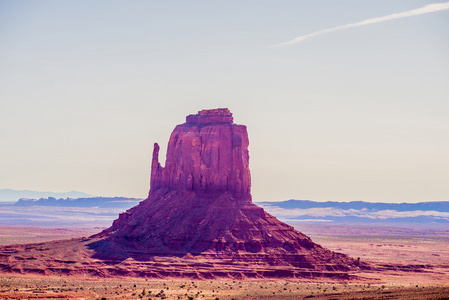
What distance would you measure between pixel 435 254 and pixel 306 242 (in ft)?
228

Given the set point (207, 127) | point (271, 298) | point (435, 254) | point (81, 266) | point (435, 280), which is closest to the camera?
point (271, 298)

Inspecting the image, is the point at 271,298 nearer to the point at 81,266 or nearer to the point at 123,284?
the point at 123,284

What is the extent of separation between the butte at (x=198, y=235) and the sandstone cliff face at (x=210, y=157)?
0.48 feet

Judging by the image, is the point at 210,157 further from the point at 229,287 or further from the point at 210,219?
the point at 229,287

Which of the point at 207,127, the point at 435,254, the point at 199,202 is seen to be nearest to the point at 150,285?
the point at 199,202

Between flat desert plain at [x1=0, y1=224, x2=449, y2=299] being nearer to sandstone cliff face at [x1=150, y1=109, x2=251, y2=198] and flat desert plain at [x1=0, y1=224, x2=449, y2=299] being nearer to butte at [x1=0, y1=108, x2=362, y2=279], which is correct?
butte at [x1=0, y1=108, x2=362, y2=279]

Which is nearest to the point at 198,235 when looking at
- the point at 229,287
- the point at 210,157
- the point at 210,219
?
the point at 210,219

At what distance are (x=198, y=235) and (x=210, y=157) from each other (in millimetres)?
13270

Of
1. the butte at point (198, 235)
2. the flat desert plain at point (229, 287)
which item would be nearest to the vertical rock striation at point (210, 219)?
the butte at point (198, 235)

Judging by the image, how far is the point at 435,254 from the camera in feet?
647

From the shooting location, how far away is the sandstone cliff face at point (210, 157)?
5477 inches

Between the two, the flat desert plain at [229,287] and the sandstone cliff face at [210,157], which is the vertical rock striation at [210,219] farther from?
the flat desert plain at [229,287]

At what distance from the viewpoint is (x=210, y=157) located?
A: 140 metres

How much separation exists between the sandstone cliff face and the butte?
147 millimetres
